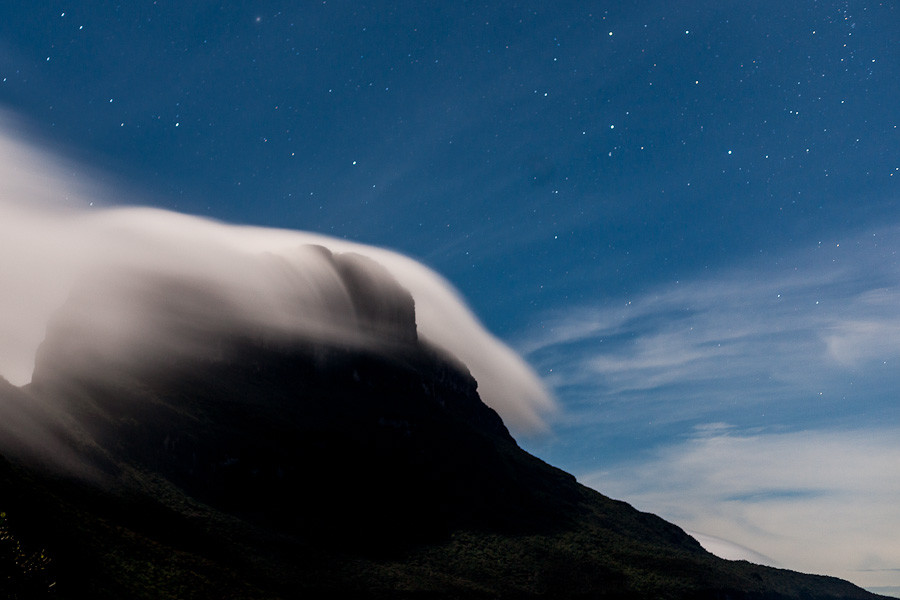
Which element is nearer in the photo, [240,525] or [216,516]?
[216,516]

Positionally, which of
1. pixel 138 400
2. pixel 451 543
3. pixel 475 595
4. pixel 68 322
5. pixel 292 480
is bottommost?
pixel 475 595

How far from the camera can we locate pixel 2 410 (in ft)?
391

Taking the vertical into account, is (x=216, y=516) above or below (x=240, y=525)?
above

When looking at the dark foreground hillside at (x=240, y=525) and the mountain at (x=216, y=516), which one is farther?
the mountain at (x=216, y=516)

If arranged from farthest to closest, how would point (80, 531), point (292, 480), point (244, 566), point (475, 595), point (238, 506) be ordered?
point (292, 480)
point (238, 506)
point (475, 595)
point (244, 566)
point (80, 531)

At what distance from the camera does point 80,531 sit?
86.8 meters

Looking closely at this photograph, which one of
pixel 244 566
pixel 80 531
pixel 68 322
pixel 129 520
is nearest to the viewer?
pixel 80 531

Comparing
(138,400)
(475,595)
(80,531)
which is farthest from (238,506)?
(80,531)

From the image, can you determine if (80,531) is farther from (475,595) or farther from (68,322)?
(68,322)

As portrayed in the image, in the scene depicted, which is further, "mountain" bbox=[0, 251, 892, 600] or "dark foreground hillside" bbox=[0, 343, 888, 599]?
"mountain" bbox=[0, 251, 892, 600]

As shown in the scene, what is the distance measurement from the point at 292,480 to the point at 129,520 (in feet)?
239

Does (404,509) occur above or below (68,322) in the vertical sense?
below

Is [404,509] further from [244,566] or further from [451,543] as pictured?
[244,566]

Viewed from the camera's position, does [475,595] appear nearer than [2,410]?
No
